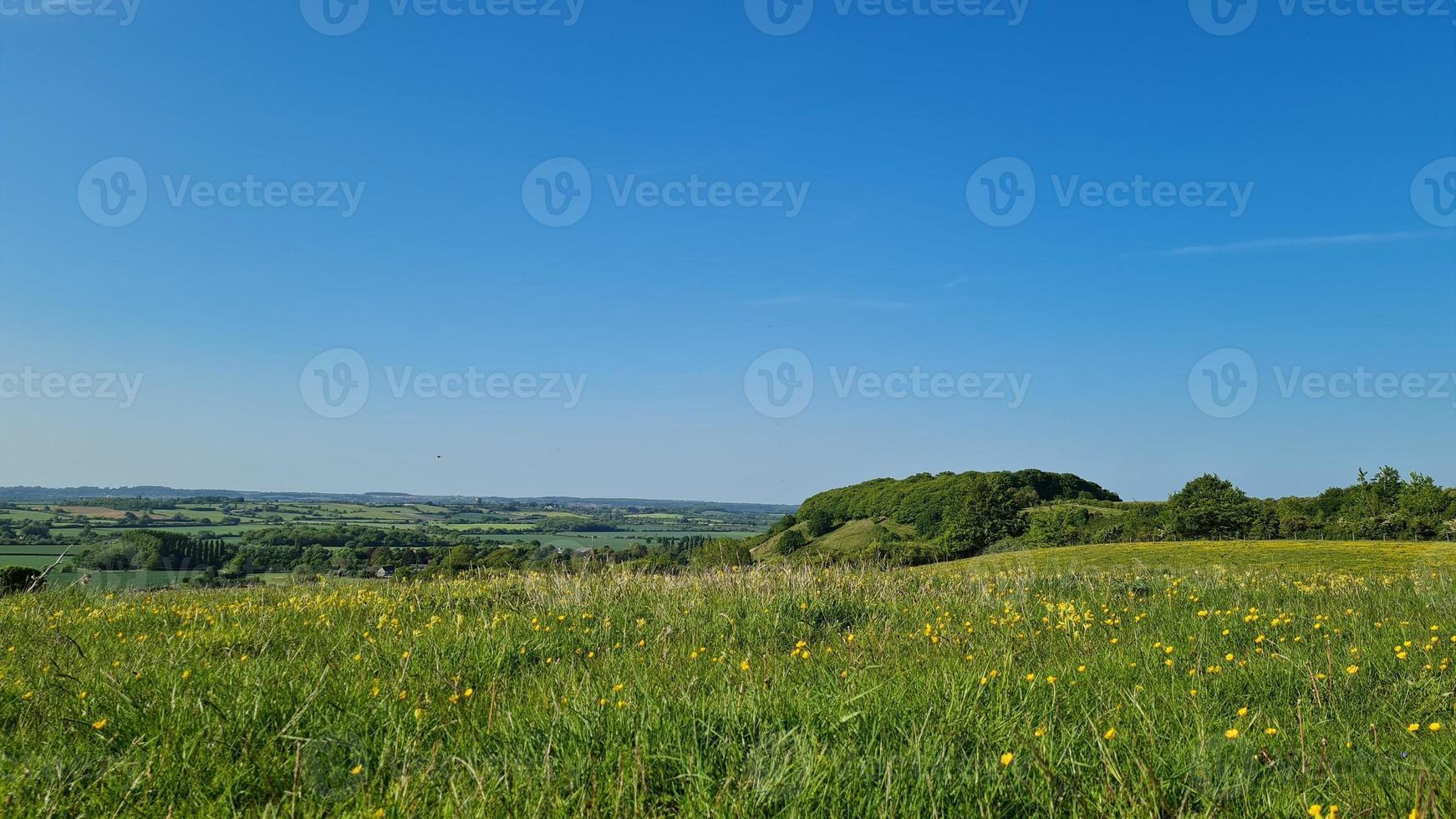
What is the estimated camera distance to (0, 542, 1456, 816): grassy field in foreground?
112 inches

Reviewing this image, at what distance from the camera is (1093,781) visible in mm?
3008

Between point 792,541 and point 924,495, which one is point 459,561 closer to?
point 792,541

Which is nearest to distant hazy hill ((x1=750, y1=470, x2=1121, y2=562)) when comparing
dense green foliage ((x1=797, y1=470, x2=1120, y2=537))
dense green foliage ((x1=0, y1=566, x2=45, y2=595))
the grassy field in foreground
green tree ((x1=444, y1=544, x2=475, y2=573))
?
dense green foliage ((x1=797, y1=470, x2=1120, y2=537))

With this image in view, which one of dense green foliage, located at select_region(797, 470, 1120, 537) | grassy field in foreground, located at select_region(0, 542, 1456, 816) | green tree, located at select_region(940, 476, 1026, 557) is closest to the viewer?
grassy field in foreground, located at select_region(0, 542, 1456, 816)

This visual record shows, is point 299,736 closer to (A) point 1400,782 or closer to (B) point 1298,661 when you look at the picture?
(A) point 1400,782

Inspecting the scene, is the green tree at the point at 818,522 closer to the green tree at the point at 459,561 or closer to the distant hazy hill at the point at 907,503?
the distant hazy hill at the point at 907,503

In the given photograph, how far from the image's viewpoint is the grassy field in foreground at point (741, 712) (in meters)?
2.85

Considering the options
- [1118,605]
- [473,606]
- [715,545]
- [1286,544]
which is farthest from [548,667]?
[1286,544]

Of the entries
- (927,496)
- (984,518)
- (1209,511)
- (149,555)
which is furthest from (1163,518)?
(149,555)

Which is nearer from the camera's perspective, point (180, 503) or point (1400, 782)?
point (1400, 782)

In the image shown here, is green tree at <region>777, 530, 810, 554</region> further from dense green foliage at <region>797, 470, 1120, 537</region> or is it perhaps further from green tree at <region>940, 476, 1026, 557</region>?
dense green foliage at <region>797, 470, 1120, 537</region>

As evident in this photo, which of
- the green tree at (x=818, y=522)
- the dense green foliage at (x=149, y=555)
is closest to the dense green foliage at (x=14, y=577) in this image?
the dense green foliage at (x=149, y=555)

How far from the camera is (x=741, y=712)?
11.7 feet

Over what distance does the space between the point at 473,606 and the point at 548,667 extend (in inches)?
128
